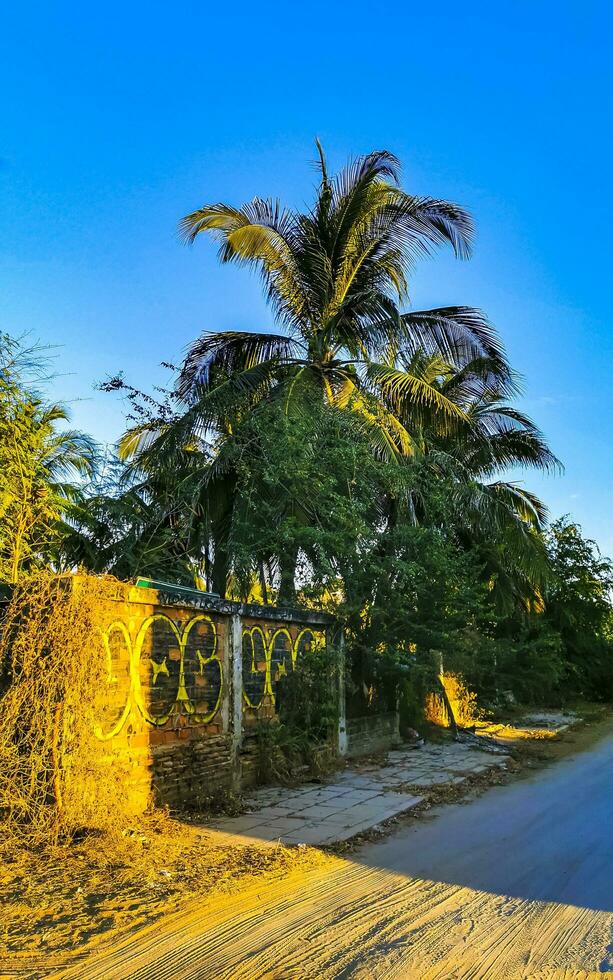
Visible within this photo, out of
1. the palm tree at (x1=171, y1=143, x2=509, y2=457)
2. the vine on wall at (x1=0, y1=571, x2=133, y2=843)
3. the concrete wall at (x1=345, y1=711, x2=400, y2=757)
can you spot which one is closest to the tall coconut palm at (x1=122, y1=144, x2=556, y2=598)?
the palm tree at (x1=171, y1=143, x2=509, y2=457)

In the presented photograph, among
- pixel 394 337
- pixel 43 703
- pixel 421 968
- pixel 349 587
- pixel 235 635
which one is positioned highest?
pixel 394 337

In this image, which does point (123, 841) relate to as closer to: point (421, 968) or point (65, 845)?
point (65, 845)

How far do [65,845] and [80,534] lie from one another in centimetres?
1023

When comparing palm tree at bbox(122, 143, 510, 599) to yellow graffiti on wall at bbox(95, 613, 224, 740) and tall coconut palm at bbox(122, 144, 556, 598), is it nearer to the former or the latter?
tall coconut palm at bbox(122, 144, 556, 598)

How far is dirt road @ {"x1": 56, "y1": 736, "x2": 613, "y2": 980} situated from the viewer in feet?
13.3

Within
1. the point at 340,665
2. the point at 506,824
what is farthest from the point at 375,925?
the point at 340,665

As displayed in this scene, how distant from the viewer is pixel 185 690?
7906mm

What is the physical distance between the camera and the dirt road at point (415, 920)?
405 centimetres

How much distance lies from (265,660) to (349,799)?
2.04 metres

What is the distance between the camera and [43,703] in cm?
612

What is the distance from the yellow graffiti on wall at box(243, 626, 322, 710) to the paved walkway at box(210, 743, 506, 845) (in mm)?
1138

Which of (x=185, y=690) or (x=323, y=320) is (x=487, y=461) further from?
(x=185, y=690)

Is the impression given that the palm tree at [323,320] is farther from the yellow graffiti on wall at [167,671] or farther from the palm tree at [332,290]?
the yellow graffiti on wall at [167,671]

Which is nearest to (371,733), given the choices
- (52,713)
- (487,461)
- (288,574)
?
(288,574)
